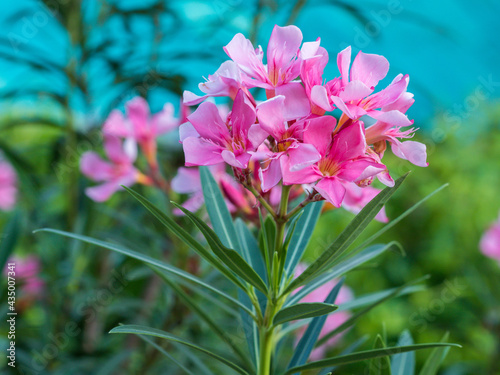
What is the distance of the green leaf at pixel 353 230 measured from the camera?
40cm

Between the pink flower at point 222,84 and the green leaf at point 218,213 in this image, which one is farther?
the green leaf at point 218,213

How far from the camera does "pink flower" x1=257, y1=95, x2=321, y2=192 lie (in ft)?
1.33

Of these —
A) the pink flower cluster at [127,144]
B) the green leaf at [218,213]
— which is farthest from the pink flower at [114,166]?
the green leaf at [218,213]

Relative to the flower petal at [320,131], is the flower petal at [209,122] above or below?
below

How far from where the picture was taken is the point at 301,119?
45cm

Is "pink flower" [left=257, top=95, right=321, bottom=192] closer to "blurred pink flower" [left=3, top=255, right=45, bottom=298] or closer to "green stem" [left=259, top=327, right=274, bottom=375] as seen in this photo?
"green stem" [left=259, top=327, right=274, bottom=375]

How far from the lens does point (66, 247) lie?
1.27 metres

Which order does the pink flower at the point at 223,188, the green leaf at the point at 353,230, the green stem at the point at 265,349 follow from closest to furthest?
the green leaf at the point at 353,230, the green stem at the point at 265,349, the pink flower at the point at 223,188

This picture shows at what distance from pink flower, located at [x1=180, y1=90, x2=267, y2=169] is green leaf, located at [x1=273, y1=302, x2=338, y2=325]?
0.13m

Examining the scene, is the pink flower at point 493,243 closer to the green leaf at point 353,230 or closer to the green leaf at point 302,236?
the green leaf at point 302,236

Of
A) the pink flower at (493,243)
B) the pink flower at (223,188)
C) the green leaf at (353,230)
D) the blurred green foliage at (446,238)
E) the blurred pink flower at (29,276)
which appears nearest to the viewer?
the green leaf at (353,230)

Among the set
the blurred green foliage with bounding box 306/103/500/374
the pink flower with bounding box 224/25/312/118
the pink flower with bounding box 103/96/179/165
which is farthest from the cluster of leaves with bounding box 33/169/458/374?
the blurred green foliage with bounding box 306/103/500/374

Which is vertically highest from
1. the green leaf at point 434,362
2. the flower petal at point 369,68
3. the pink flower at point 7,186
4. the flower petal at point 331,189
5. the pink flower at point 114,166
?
the flower petal at point 369,68

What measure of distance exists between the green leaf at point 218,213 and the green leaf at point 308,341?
0.11m
